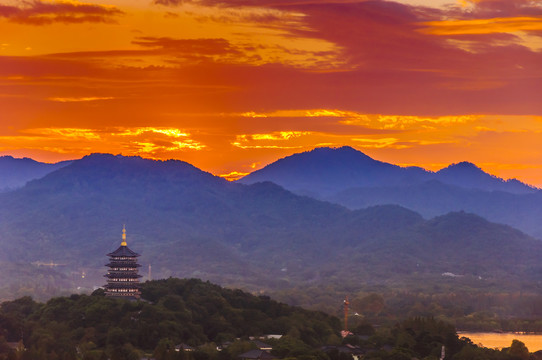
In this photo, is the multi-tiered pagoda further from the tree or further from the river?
the river

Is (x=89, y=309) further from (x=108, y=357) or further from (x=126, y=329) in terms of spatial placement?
Result: (x=108, y=357)

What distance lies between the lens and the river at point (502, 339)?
482 ft

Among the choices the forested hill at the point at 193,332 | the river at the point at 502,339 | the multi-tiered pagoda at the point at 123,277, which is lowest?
the river at the point at 502,339

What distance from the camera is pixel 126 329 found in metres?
104

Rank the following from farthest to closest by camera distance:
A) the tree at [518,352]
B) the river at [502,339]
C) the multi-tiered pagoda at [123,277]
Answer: the river at [502,339]
the multi-tiered pagoda at [123,277]
the tree at [518,352]

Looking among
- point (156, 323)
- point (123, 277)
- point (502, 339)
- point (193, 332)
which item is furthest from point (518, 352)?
point (502, 339)

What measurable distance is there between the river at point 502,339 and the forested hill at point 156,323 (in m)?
28.7

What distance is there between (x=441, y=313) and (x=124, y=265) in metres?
77.9

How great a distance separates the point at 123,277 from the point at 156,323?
15768mm

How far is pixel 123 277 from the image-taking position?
12125 centimetres

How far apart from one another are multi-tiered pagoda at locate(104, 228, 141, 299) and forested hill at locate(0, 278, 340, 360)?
1.30m

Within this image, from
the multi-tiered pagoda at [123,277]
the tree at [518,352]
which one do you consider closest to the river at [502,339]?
the tree at [518,352]

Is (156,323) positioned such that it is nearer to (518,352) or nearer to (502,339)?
(518,352)

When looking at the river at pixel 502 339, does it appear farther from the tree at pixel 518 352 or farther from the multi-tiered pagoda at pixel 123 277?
the multi-tiered pagoda at pixel 123 277
